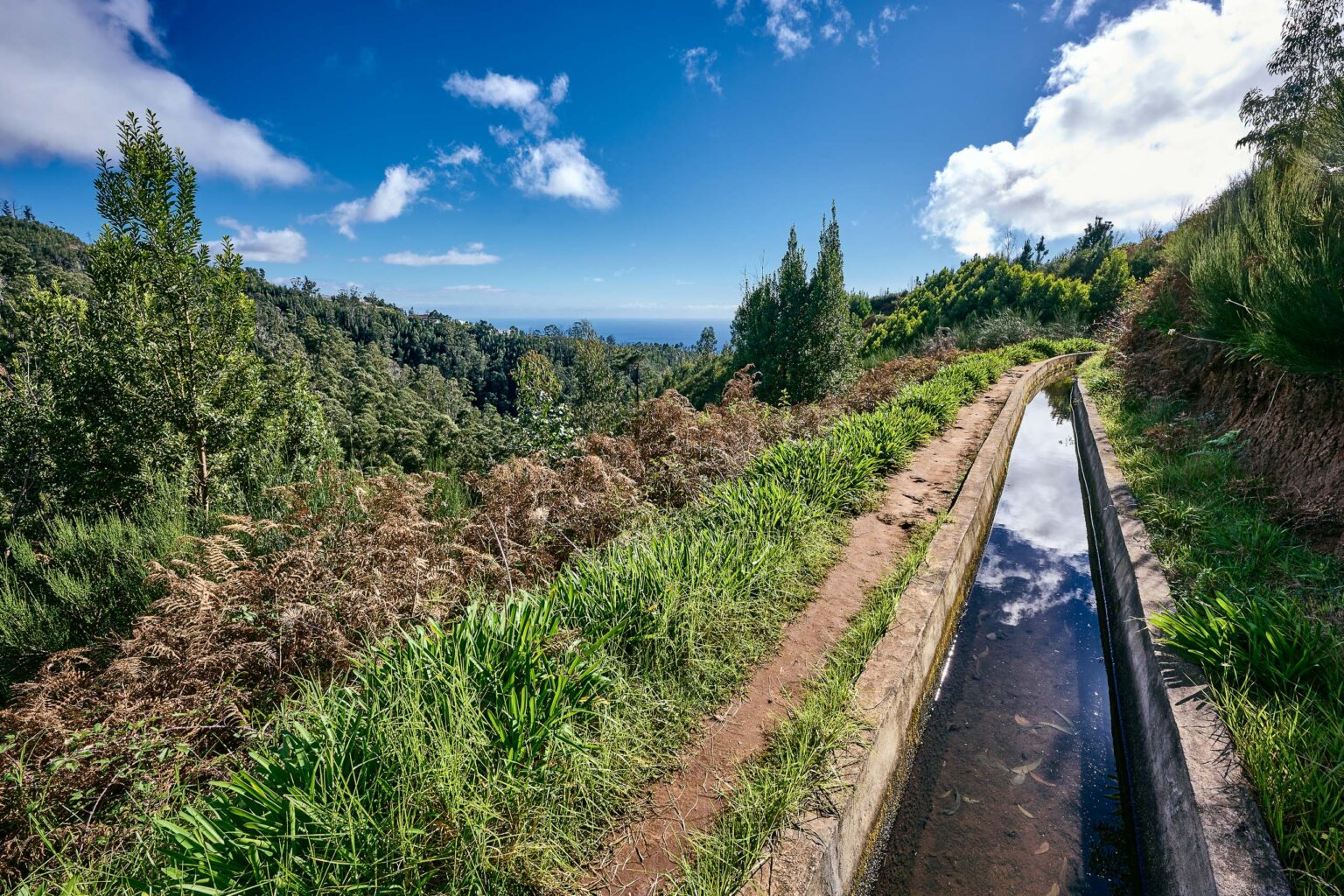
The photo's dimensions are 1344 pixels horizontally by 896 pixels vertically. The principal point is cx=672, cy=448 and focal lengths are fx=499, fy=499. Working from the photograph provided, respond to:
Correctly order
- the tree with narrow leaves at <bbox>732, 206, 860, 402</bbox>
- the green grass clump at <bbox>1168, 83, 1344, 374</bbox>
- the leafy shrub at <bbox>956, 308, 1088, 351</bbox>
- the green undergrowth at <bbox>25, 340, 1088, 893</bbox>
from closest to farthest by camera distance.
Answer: the green undergrowth at <bbox>25, 340, 1088, 893</bbox>, the green grass clump at <bbox>1168, 83, 1344, 374</bbox>, the tree with narrow leaves at <bbox>732, 206, 860, 402</bbox>, the leafy shrub at <bbox>956, 308, 1088, 351</bbox>

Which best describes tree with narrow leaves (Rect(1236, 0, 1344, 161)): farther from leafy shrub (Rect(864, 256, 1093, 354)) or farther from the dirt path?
the dirt path

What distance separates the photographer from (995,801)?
247cm

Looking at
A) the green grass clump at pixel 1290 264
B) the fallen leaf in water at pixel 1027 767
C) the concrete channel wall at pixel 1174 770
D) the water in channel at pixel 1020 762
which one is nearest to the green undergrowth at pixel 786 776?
the water in channel at pixel 1020 762

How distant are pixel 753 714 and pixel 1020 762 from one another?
60.5 inches

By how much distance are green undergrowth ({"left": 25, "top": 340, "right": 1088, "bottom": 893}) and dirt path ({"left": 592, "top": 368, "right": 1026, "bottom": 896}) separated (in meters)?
0.09

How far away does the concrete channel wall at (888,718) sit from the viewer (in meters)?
1.79

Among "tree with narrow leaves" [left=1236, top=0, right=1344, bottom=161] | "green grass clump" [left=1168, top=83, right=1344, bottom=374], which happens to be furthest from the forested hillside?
"tree with narrow leaves" [left=1236, top=0, right=1344, bottom=161]

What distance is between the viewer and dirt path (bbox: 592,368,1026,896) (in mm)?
1798

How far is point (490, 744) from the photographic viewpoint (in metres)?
1.78

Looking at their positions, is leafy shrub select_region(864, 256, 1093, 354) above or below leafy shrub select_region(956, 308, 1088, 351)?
above

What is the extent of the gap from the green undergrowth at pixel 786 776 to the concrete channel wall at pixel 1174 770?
46.5 inches

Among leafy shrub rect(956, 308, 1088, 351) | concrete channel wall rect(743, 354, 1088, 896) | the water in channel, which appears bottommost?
the water in channel

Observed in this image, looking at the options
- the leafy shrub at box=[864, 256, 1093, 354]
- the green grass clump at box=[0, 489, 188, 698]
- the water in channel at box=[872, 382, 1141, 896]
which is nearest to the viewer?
the water in channel at box=[872, 382, 1141, 896]

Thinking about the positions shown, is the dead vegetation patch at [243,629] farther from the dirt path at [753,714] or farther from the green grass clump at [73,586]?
the dirt path at [753,714]
